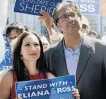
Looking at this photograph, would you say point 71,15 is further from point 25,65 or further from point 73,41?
point 25,65

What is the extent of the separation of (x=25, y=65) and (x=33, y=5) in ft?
3.44

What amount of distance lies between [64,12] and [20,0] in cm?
95

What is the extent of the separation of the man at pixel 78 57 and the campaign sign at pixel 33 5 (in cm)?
75

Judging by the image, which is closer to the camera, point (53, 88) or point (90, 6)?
point (53, 88)

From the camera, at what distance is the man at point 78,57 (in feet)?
Result: 9.55

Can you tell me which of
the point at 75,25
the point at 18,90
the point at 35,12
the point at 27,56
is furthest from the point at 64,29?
the point at 35,12

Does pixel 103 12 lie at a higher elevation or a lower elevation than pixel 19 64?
higher

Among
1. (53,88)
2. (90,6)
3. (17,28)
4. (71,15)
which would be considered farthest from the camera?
(90,6)

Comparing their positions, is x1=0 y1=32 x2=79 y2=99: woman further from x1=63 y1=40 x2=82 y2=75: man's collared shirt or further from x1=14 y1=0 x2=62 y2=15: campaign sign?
x1=14 y1=0 x2=62 y2=15: campaign sign

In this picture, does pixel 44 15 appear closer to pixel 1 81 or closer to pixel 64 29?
pixel 64 29

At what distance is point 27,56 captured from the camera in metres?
2.92

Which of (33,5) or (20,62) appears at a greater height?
(33,5)

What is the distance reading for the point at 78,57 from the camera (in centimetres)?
298

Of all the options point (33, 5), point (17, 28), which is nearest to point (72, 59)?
point (33, 5)
